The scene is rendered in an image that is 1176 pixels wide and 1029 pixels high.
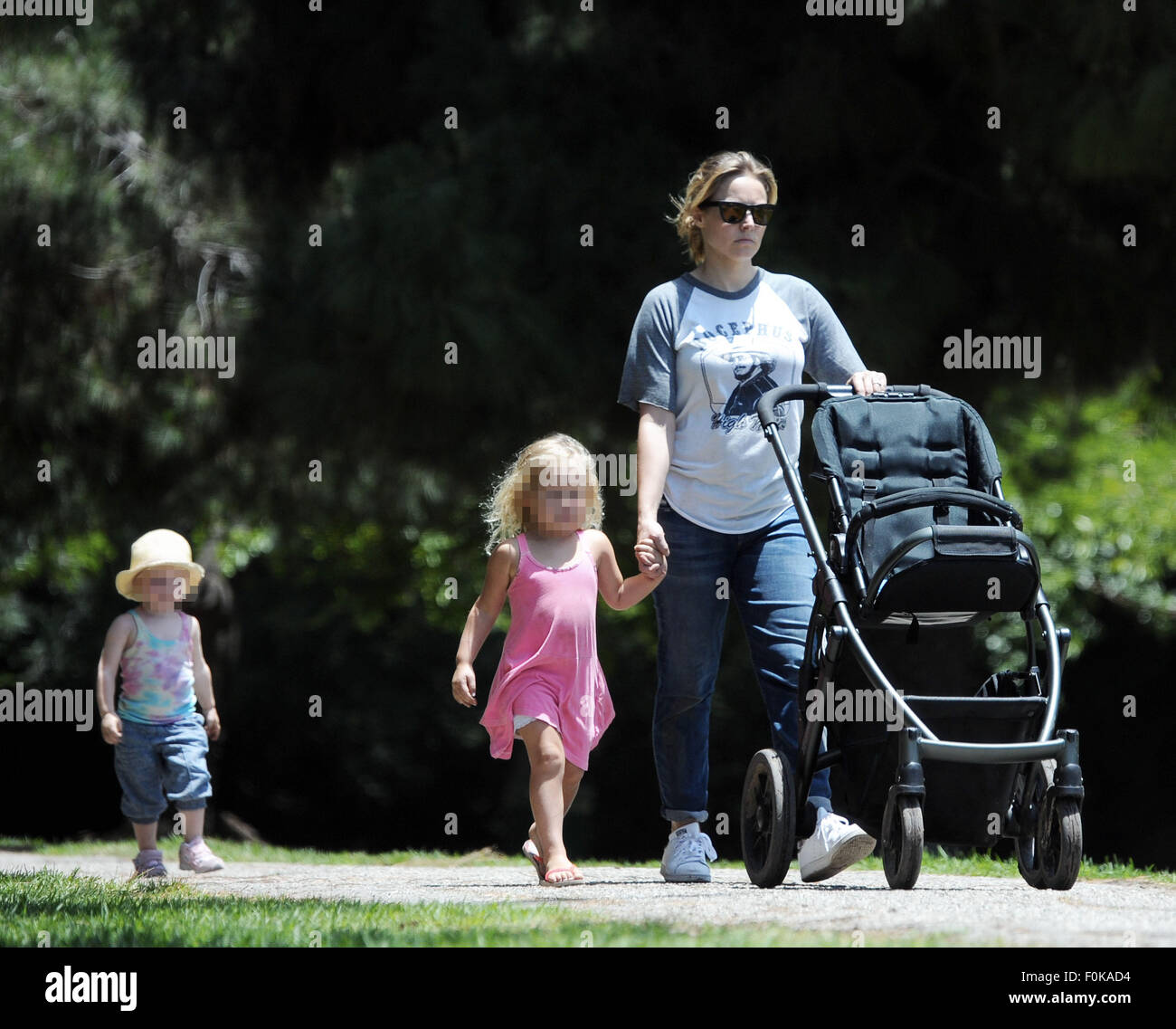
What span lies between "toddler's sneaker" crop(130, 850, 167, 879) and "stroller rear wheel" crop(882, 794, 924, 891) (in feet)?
9.14

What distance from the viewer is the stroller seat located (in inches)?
165

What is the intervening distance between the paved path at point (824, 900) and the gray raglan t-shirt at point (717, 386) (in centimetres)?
107

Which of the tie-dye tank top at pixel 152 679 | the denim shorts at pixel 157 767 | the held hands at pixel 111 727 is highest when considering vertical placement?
the tie-dye tank top at pixel 152 679

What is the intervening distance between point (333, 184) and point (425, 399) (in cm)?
166

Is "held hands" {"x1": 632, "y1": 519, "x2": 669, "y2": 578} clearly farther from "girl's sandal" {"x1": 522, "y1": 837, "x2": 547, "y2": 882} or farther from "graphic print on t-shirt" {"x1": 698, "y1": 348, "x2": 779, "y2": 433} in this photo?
"girl's sandal" {"x1": 522, "y1": 837, "x2": 547, "y2": 882}

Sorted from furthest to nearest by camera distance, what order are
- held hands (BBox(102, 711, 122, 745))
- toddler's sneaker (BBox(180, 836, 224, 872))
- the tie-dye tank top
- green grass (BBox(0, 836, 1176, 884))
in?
toddler's sneaker (BBox(180, 836, 224, 872)), the tie-dye tank top, held hands (BBox(102, 711, 122, 745)), green grass (BBox(0, 836, 1176, 884))

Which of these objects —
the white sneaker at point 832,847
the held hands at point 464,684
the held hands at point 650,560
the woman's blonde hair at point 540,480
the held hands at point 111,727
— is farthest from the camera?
→ the held hands at point 111,727

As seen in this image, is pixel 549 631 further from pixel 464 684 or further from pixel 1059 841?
pixel 1059 841

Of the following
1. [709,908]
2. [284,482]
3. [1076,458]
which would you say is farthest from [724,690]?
[709,908]

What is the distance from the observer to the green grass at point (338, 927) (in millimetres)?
3443

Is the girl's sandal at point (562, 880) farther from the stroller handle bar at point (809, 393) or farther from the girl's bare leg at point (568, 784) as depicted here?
the stroller handle bar at point (809, 393)

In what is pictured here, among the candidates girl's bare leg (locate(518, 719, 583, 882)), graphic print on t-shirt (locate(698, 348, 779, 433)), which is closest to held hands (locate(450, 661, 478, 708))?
girl's bare leg (locate(518, 719, 583, 882))

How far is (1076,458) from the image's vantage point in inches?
614

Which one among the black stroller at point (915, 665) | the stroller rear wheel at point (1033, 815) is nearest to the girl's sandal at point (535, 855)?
the black stroller at point (915, 665)
